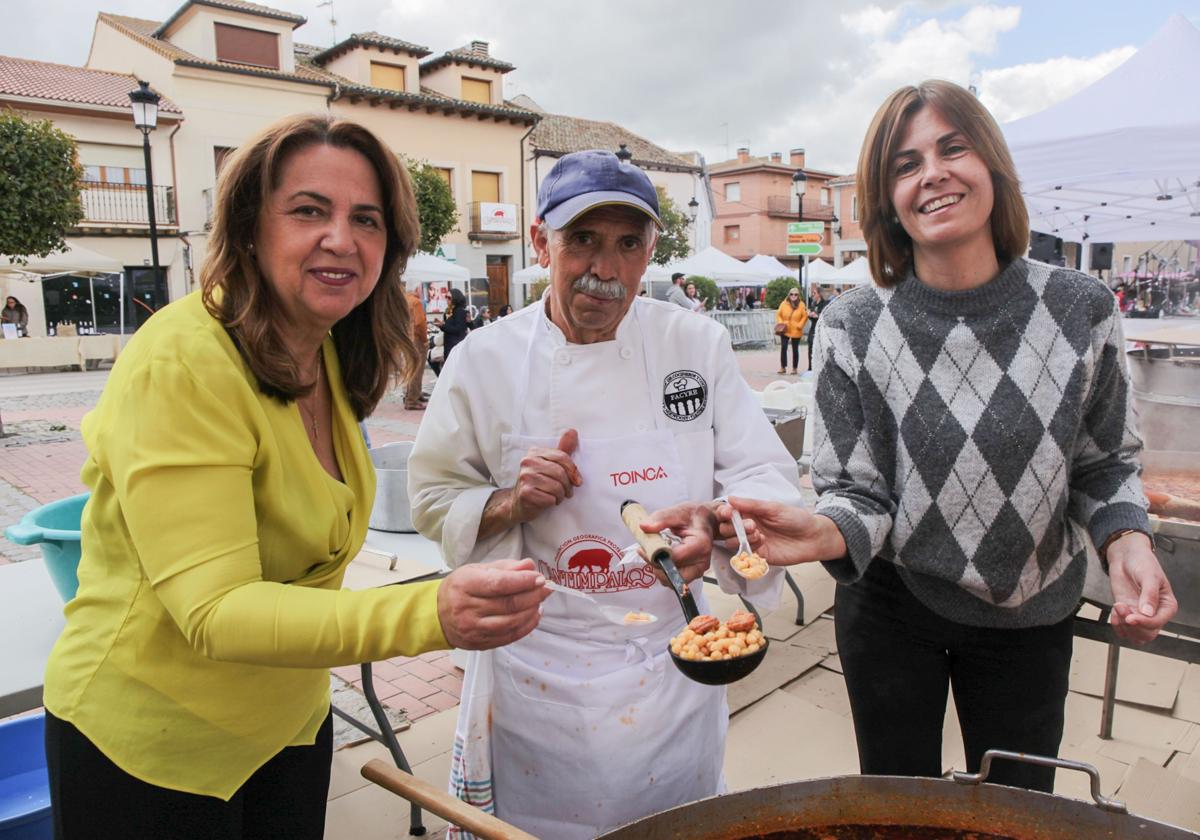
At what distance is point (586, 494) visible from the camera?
156 cm

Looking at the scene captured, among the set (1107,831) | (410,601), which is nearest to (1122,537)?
(1107,831)

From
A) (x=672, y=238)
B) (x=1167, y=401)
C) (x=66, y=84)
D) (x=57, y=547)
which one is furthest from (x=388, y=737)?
(x=672, y=238)

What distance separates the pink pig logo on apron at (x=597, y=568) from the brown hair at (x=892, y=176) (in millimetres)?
792

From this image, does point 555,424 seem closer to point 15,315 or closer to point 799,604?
point 799,604

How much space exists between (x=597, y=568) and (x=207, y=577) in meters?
0.75

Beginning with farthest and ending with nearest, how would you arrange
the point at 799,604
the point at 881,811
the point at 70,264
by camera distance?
1. the point at 70,264
2. the point at 799,604
3. the point at 881,811

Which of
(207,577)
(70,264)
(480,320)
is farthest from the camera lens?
(480,320)

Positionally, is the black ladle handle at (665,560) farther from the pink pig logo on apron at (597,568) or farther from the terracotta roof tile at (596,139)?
the terracotta roof tile at (596,139)

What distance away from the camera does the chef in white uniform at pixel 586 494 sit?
1501 millimetres

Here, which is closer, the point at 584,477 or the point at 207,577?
the point at 207,577

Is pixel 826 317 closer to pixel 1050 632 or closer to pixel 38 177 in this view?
pixel 1050 632

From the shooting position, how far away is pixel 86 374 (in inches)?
620

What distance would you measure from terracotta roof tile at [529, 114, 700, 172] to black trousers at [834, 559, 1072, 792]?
92.7 ft

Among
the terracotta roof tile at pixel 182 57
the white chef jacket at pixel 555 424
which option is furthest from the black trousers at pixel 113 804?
the terracotta roof tile at pixel 182 57
